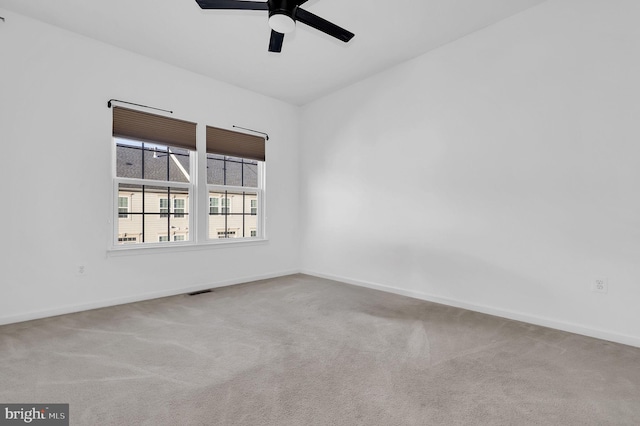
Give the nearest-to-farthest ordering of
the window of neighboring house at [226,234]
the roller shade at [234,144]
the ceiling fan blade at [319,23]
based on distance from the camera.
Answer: the ceiling fan blade at [319,23] → the roller shade at [234,144] → the window of neighboring house at [226,234]

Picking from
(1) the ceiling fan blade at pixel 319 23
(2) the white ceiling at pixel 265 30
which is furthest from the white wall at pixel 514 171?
(1) the ceiling fan blade at pixel 319 23

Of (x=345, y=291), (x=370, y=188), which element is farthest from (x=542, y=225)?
(x=345, y=291)

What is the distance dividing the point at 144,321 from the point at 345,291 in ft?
7.53

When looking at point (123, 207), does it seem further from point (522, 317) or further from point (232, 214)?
point (522, 317)

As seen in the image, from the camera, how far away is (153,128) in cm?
379

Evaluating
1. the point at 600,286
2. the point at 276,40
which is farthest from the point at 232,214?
the point at 600,286

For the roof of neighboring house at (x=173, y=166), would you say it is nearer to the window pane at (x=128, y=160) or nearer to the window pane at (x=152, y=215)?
the window pane at (x=128, y=160)

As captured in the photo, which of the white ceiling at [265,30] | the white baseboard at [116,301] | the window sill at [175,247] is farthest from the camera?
the window sill at [175,247]

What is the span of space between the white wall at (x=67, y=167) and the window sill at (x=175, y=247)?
0.16 feet

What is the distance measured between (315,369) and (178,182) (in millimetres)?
3040

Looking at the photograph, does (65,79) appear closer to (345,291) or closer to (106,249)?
(106,249)

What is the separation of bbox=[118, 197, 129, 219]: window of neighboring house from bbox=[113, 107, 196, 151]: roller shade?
723 mm

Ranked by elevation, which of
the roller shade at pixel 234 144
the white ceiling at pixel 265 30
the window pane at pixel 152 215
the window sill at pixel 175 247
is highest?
the white ceiling at pixel 265 30

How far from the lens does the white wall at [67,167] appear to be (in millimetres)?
2932
